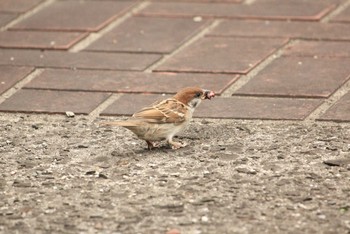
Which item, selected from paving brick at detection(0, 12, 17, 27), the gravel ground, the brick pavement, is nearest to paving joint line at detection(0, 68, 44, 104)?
the brick pavement

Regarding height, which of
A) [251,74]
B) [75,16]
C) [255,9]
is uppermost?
[255,9]

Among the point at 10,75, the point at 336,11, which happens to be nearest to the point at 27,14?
the point at 10,75

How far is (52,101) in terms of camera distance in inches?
283

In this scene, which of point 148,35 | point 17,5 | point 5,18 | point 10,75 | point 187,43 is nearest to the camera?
point 10,75

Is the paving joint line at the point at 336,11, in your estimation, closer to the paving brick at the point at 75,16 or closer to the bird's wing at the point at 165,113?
the paving brick at the point at 75,16

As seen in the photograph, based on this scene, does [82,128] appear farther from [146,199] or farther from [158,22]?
[158,22]

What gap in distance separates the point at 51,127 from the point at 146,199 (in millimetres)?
1406

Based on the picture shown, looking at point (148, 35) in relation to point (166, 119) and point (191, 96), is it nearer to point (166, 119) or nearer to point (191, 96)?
point (191, 96)

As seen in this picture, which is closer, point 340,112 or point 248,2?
point 340,112

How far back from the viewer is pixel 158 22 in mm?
8711

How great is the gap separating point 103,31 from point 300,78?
179cm

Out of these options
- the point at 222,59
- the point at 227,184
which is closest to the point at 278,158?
the point at 227,184

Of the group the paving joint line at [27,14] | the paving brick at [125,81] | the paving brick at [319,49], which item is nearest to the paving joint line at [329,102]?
the paving brick at [319,49]

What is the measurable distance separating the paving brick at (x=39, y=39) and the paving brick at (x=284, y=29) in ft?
3.41
